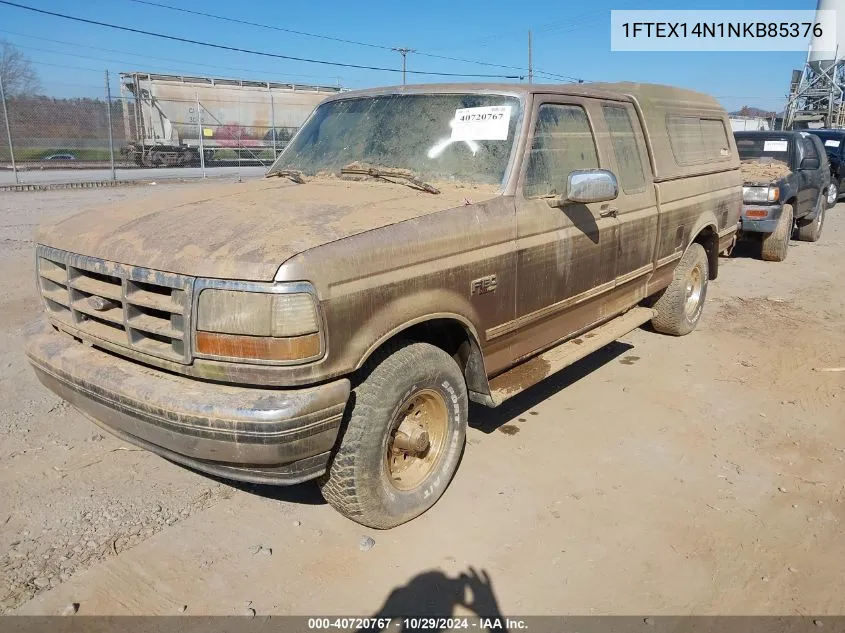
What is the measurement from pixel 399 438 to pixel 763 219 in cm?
816

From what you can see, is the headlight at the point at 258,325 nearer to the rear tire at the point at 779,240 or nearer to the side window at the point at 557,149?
the side window at the point at 557,149

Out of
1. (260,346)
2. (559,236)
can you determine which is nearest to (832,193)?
(559,236)

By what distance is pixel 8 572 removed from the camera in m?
2.69

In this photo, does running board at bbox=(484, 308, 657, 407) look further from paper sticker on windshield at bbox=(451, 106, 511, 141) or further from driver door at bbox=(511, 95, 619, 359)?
paper sticker on windshield at bbox=(451, 106, 511, 141)

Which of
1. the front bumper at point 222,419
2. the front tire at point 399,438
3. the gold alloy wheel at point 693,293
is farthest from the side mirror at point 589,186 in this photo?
the gold alloy wheel at point 693,293

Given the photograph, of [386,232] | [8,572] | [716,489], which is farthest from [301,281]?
[716,489]

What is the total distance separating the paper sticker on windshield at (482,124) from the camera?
3.58 metres

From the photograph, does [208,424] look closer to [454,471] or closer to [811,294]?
[454,471]

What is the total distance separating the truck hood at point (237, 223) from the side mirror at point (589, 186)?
1.53 ft

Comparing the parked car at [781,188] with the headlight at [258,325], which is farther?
the parked car at [781,188]

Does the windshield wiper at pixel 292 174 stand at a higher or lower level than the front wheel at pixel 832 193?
higher

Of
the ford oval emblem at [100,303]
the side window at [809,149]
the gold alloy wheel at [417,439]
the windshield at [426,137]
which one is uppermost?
the side window at [809,149]

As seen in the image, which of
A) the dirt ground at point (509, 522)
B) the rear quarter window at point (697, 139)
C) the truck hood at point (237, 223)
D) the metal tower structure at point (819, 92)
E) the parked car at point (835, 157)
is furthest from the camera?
the metal tower structure at point (819, 92)

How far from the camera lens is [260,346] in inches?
96.1
